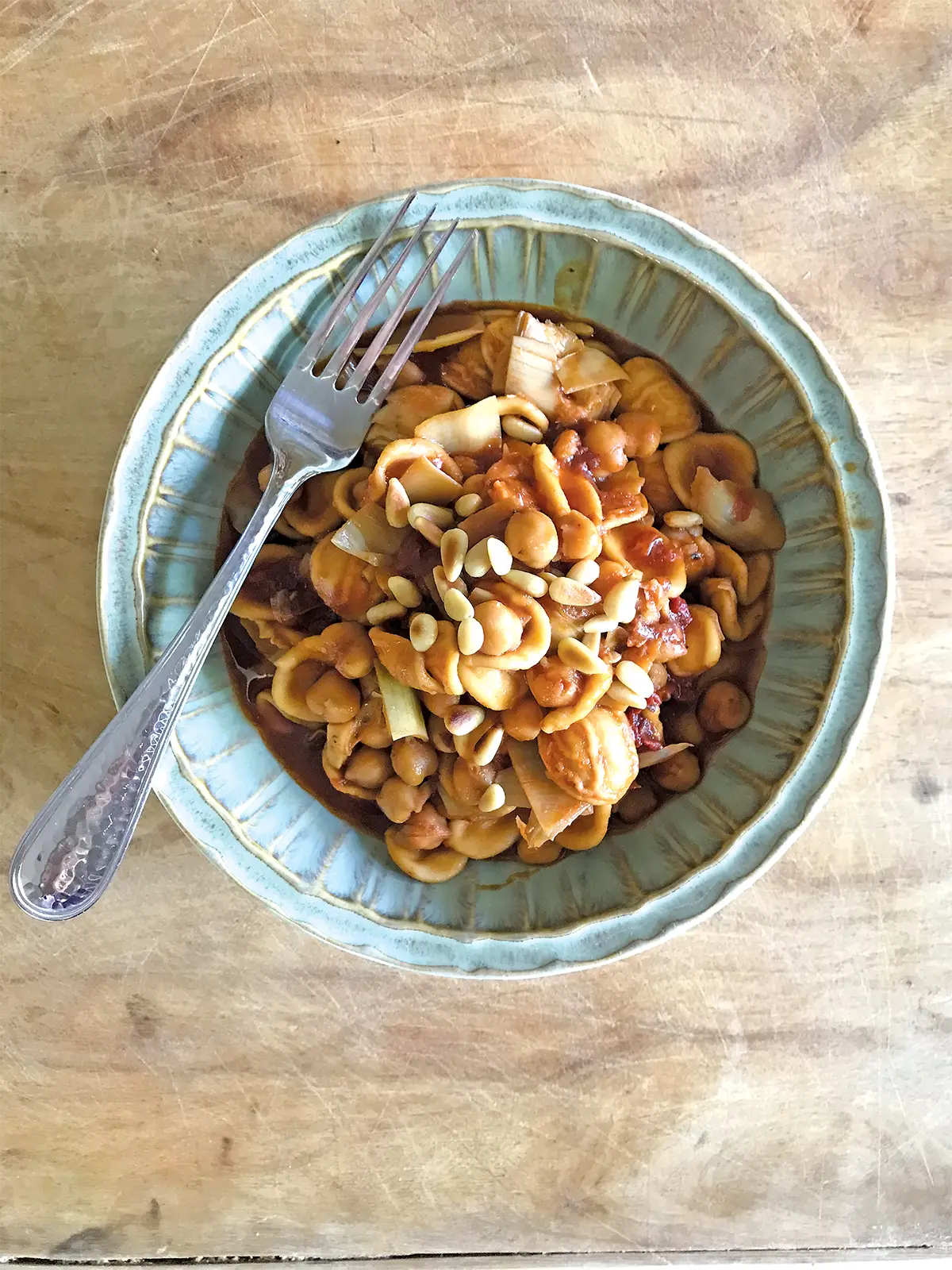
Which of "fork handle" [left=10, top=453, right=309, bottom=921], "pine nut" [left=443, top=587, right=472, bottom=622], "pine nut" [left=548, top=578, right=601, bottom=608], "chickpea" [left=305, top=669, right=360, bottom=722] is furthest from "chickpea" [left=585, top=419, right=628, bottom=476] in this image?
"fork handle" [left=10, top=453, right=309, bottom=921]

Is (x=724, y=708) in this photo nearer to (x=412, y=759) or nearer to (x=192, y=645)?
(x=412, y=759)

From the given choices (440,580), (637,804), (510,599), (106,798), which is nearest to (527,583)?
(510,599)

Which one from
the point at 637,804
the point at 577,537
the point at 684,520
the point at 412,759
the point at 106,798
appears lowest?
the point at 106,798

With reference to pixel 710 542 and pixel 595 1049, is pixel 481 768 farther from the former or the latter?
pixel 595 1049

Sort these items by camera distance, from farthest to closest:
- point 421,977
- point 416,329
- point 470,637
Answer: point 421,977 < point 416,329 < point 470,637

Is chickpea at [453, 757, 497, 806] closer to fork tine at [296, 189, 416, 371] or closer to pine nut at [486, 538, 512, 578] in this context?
pine nut at [486, 538, 512, 578]

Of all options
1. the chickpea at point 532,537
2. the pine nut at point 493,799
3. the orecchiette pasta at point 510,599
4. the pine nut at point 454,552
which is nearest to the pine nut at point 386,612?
the orecchiette pasta at point 510,599
